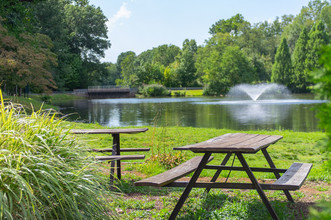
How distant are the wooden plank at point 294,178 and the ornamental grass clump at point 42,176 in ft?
5.26

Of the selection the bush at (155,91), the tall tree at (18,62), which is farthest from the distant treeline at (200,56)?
the tall tree at (18,62)

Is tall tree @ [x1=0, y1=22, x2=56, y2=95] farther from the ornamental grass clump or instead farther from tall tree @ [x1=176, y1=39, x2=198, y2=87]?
tall tree @ [x1=176, y1=39, x2=198, y2=87]

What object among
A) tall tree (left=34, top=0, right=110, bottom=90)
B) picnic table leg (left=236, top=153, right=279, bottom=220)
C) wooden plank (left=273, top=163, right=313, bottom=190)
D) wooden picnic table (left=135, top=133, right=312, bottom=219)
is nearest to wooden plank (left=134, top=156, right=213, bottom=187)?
wooden picnic table (left=135, top=133, right=312, bottom=219)

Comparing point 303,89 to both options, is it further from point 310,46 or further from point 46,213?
point 46,213

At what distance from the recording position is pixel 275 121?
56.6 feet

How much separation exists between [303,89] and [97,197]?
53.8 m

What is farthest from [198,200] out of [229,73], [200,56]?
[200,56]

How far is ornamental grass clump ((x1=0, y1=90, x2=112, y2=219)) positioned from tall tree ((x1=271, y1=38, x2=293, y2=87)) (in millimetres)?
54195

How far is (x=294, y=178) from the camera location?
358 cm

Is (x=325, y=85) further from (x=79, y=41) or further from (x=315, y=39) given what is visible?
(x=79, y=41)

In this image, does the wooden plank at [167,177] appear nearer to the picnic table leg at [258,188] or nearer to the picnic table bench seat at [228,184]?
the picnic table bench seat at [228,184]

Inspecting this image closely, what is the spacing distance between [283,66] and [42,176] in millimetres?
55349

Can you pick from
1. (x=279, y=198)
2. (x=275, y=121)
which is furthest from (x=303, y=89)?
(x=279, y=198)

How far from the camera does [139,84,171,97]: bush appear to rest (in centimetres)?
5162
